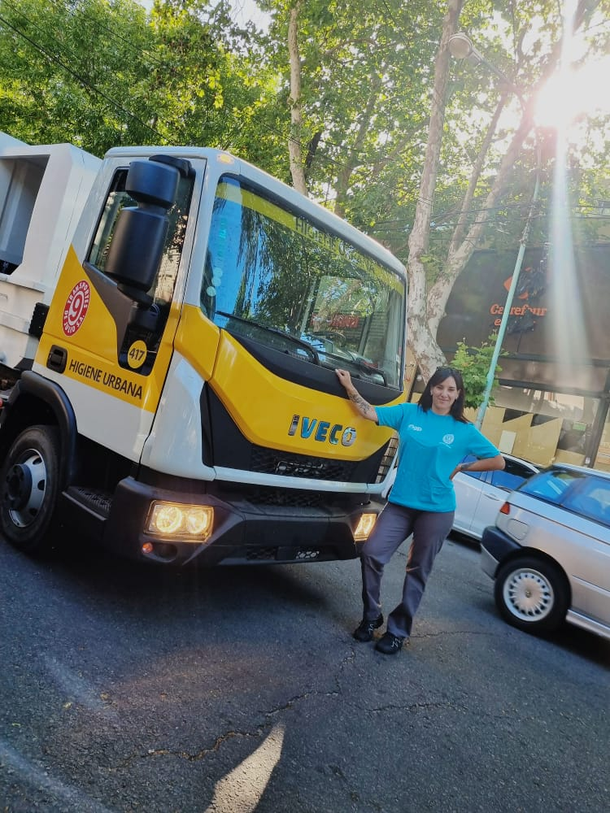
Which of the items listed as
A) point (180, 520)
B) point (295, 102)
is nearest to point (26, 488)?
point (180, 520)

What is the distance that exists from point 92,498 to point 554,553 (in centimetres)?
390

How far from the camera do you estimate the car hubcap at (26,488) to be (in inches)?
152

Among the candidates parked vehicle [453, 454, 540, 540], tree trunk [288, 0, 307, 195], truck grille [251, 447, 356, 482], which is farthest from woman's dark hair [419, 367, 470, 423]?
tree trunk [288, 0, 307, 195]

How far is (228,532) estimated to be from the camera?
3.26 m

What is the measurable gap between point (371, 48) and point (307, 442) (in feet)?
51.3

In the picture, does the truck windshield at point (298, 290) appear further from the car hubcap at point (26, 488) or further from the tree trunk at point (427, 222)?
the tree trunk at point (427, 222)

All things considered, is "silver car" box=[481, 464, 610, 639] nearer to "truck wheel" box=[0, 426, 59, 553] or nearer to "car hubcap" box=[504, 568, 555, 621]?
"car hubcap" box=[504, 568, 555, 621]

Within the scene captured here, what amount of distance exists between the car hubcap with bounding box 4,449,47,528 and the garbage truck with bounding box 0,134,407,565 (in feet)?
0.05

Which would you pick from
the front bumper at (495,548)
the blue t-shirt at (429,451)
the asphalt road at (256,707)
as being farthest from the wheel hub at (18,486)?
the front bumper at (495,548)

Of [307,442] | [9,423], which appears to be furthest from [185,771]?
[9,423]

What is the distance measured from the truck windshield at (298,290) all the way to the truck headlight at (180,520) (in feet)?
3.04

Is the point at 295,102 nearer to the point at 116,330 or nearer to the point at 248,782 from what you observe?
the point at 116,330

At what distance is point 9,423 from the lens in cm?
432

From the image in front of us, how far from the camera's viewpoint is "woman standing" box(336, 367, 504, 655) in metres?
3.93
